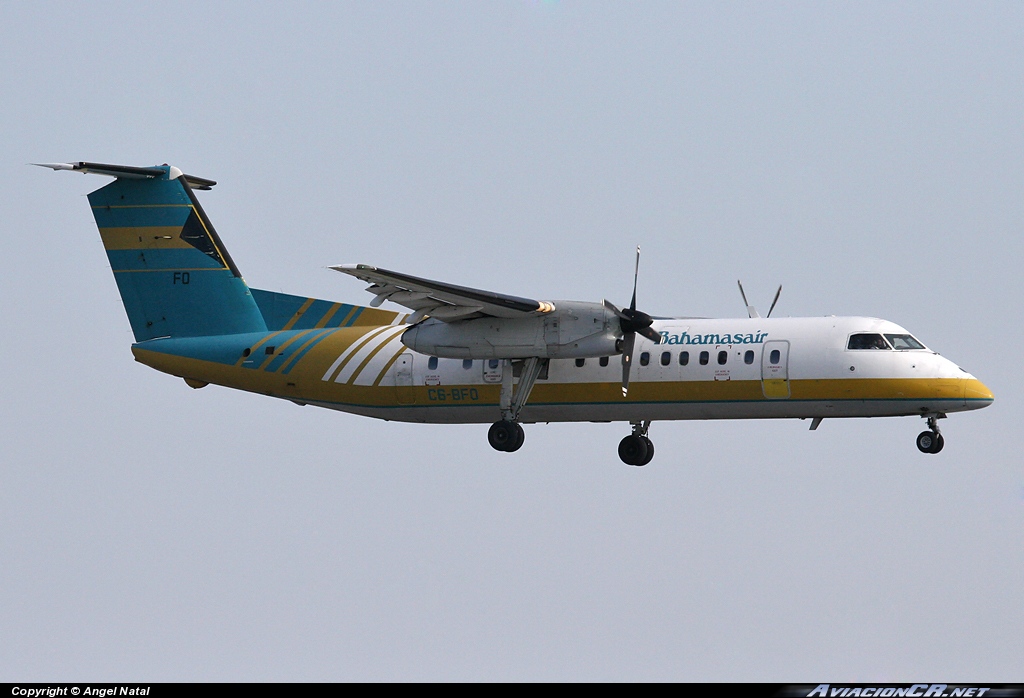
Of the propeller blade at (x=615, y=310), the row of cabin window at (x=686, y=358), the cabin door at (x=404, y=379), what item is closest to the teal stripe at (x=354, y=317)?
the cabin door at (x=404, y=379)

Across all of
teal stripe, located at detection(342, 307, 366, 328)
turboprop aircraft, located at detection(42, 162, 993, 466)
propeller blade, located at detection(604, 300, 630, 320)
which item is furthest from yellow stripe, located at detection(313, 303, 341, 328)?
propeller blade, located at detection(604, 300, 630, 320)

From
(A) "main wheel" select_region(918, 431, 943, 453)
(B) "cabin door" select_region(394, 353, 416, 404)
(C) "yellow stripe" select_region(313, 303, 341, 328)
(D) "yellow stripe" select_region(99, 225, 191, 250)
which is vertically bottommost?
(A) "main wheel" select_region(918, 431, 943, 453)

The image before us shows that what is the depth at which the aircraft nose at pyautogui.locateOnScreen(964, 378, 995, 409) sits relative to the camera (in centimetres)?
2478

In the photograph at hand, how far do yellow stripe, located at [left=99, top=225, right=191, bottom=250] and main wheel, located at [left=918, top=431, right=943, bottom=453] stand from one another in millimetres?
14087

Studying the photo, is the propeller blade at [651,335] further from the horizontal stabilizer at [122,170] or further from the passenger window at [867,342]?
the horizontal stabilizer at [122,170]

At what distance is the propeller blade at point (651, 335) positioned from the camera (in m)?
26.0

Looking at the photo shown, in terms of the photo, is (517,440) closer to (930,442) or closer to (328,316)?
(328,316)

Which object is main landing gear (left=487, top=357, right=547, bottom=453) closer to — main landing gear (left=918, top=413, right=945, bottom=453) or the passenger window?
the passenger window

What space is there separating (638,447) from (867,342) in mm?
4898

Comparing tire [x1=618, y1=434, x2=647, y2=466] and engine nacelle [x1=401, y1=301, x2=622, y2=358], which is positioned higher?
engine nacelle [x1=401, y1=301, x2=622, y2=358]

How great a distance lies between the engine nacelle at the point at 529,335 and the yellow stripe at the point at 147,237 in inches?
219
